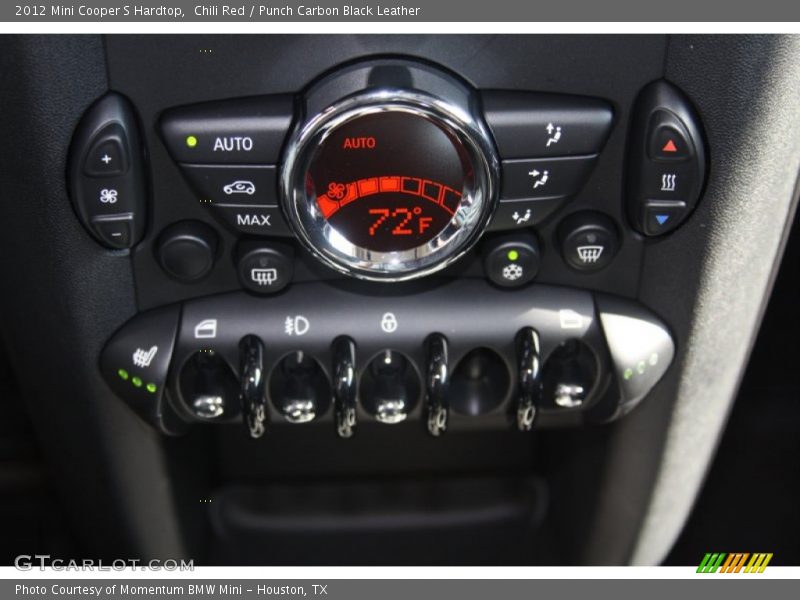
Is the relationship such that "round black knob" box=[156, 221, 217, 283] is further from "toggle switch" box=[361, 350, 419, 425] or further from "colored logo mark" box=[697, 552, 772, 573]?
"colored logo mark" box=[697, 552, 772, 573]

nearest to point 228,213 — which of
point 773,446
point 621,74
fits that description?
point 621,74

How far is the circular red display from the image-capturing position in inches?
22.5

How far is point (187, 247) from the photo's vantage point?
2.02 feet

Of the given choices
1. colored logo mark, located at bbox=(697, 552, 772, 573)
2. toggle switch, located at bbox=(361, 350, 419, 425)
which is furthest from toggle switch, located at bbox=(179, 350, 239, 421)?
colored logo mark, located at bbox=(697, 552, 772, 573)

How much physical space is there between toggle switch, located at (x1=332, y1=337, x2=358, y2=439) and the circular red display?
0.08m

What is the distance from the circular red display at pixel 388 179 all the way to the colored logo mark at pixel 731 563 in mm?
446

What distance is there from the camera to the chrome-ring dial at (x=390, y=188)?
561 mm

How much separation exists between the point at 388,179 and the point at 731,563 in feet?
1.73

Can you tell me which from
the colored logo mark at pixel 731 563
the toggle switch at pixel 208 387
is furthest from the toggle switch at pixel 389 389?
the colored logo mark at pixel 731 563

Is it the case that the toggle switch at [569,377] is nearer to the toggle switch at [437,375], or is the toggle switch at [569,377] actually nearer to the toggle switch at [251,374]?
the toggle switch at [437,375]

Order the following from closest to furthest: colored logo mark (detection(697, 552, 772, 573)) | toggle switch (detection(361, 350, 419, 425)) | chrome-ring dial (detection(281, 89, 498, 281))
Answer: chrome-ring dial (detection(281, 89, 498, 281)), toggle switch (detection(361, 350, 419, 425)), colored logo mark (detection(697, 552, 772, 573))

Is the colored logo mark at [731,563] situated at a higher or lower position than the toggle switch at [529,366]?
lower

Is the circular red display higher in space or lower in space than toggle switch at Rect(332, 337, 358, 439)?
higher

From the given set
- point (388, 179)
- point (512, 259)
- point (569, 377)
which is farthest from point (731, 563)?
point (388, 179)
